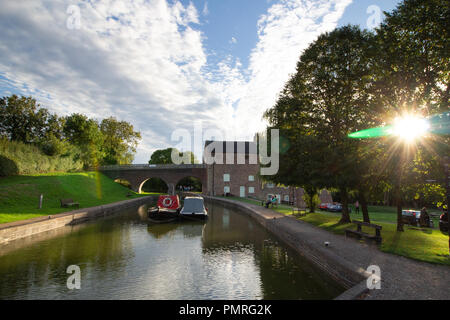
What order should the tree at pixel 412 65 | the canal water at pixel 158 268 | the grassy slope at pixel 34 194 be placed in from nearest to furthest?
1. the canal water at pixel 158 268
2. the tree at pixel 412 65
3. the grassy slope at pixel 34 194

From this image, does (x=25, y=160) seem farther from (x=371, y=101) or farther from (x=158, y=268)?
(x=371, y=101)

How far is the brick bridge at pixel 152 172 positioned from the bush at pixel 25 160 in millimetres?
16549

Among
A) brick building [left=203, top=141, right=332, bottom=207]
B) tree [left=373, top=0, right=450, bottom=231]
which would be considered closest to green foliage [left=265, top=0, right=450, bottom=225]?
tree [left=373, top=0, right=450, bottom=231]

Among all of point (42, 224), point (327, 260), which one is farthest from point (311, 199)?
point (42, 224)

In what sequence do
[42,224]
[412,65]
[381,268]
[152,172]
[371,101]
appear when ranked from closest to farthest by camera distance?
[381,268] → [412,65] → [371,101] → [42,224] → [152,172]

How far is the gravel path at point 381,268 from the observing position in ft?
23.0

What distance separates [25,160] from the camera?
124ft

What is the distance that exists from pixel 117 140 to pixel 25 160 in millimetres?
36115

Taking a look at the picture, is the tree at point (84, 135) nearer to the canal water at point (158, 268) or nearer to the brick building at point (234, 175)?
the brick building at point (234, 175)

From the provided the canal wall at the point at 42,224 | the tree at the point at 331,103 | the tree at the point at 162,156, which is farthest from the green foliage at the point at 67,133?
the tree at the point at 331,103

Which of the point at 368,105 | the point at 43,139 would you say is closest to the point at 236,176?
the point at 43,139
